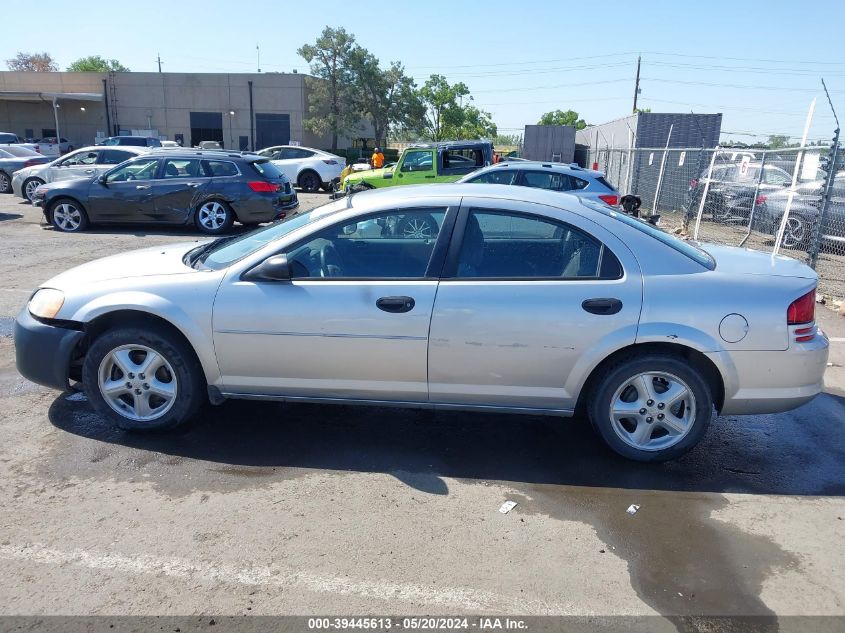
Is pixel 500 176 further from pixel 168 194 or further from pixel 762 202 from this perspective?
pixel 168 194

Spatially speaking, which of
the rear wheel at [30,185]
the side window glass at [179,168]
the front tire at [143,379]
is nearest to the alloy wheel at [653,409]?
the front tire at [143,379]

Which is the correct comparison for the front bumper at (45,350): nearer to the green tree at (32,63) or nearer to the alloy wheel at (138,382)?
the alloy wheel at (138,382)

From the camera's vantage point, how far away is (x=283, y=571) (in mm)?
→ 3031

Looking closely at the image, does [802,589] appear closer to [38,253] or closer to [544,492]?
[544,492]

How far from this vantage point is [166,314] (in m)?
4.09

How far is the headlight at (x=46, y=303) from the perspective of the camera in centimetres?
429

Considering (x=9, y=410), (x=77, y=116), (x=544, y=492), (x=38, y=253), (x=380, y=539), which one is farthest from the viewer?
(x=77, y=116)

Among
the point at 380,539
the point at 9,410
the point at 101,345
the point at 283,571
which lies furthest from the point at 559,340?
the point at 9,410

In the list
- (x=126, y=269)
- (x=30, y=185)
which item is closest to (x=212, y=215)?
(x=30, y=185)

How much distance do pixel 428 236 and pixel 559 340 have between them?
1.04 metres

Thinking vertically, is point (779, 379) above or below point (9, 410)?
above

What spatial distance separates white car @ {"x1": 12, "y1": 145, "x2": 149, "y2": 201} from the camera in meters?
16.3

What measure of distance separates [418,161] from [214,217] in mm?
5151

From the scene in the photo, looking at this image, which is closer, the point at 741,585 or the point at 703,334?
the point at 741,585
